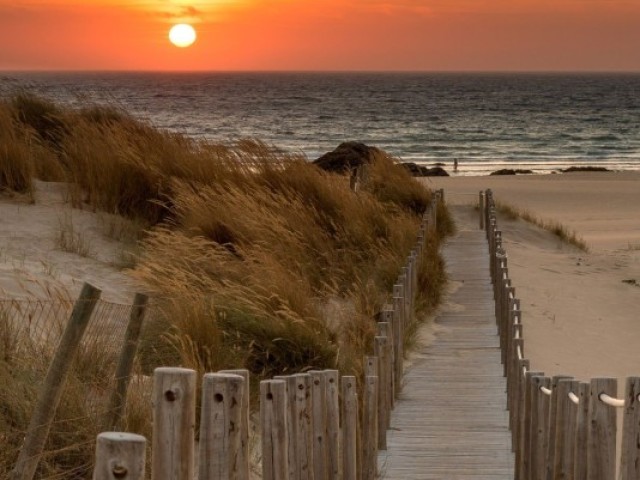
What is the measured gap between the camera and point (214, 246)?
34.0 ft

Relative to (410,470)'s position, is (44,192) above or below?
above

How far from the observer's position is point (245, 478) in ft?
11.8

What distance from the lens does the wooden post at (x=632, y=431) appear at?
4.04 m

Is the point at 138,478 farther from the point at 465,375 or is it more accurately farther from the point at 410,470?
the point at 465,375

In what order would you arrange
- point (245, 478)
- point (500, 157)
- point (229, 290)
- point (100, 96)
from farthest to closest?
point (500, 157)
point (100, 96)
point (229, 290)
point (245, 478)

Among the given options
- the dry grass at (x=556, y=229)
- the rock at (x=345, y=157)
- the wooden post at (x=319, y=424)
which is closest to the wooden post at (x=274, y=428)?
the wooden post at (x=319, y=424)

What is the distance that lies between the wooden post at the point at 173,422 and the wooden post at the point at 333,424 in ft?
5.98

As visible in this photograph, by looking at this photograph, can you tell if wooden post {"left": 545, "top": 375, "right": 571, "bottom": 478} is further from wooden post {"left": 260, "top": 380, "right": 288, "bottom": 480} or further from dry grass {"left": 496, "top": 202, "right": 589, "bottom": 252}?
dry grass {"left": 496, "top": 202, "right": 589, "bottom": 252}

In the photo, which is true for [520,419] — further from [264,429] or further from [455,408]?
[264,429]

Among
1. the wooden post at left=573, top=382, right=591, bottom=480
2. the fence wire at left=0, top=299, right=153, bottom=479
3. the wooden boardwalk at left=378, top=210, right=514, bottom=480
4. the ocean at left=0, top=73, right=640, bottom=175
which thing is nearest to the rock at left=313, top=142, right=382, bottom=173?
the ocean at left=0, top=73, right=640, bottom=175

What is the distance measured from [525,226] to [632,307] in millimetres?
7299

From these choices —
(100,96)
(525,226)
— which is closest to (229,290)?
(100,96)

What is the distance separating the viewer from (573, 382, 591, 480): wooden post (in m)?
4.41

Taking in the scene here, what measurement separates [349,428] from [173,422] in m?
2.42
